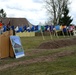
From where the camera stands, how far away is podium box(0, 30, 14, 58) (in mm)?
16225

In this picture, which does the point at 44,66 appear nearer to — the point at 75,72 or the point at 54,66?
the point at 54,66

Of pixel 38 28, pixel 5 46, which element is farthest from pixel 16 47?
pixel 38 28

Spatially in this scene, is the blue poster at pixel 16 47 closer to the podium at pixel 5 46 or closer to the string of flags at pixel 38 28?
the podium at pixel 5 46

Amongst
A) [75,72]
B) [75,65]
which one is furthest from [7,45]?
[75,72]

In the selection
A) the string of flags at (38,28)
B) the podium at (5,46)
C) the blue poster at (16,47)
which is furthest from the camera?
the string of flags at (38,28)

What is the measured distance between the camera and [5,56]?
16.6 m

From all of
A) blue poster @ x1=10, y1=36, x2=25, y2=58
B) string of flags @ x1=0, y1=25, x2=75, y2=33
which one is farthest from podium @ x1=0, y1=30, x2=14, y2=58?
string of flags @ x1=0, y1=25, x2=75, y2=33

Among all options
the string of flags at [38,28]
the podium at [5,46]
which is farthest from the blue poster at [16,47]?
the string of flags at [38,28]

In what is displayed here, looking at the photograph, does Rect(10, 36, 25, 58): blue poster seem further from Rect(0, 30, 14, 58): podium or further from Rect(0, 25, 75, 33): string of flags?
Rect(0, 25, 75, 33): string of flags

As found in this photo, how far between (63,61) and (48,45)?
10543 millimetres

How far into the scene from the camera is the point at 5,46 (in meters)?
16.5

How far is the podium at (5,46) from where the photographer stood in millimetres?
16225

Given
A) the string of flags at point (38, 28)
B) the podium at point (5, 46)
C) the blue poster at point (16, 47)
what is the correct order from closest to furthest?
the podium at point (5, 46) → the blue poster at point (16, 47) → the string of flags at point (38, 28)

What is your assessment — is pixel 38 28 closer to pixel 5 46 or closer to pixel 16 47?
pixel 16 47
